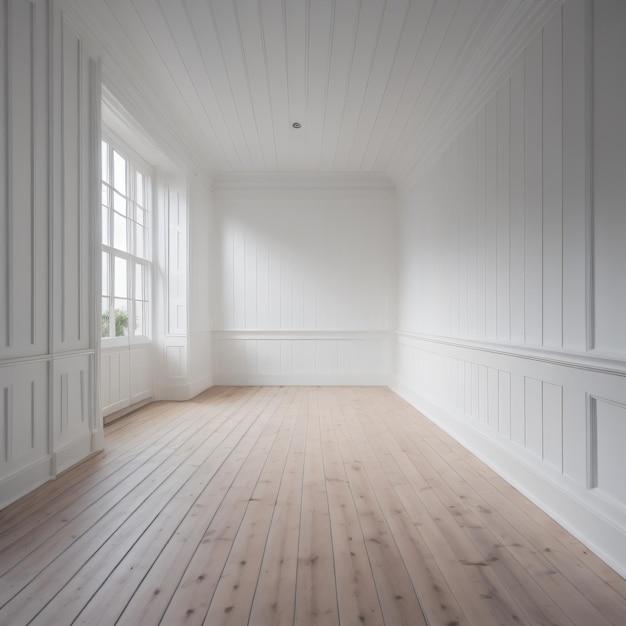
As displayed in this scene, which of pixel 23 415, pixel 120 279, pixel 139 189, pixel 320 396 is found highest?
pixel 139 189

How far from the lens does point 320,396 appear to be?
5.34 metres

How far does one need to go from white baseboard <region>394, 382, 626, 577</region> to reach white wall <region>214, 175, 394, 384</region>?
3091 mm

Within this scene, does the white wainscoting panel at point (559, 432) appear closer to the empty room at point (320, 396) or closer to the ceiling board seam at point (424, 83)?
the empty room at point (320, 396)

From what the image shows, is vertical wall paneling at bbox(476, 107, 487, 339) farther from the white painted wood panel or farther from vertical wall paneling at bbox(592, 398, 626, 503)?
the white painted wood panel

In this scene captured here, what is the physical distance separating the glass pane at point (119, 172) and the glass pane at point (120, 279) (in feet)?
2.51

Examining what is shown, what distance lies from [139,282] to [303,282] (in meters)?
2.34

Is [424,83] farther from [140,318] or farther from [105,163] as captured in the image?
[140,318]

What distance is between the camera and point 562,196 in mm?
2127

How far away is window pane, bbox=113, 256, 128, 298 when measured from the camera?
4.24m

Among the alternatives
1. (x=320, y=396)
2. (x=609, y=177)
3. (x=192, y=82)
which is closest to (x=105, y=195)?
(x=192, y=82)

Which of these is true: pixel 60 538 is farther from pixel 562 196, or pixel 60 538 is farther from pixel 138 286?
pixel 138 286

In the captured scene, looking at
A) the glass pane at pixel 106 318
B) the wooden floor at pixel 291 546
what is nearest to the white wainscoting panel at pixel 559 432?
the wooden floor at pixel 291 546

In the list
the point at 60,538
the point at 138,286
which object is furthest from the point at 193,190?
the point at 60,538

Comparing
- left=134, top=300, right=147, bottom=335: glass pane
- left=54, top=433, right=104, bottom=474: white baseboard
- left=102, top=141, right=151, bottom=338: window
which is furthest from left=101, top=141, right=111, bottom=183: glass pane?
left=54, top=433, right=104, bottom=474: white baseboard
